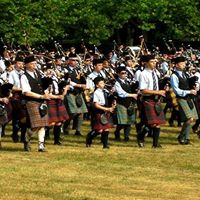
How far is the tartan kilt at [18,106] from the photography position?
13.7m

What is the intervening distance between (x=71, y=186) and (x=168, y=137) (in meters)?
6.54

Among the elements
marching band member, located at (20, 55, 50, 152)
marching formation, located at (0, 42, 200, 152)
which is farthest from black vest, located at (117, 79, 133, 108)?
marching band member, located at (20, 55, 50, 152)

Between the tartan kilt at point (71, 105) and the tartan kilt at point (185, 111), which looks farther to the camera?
the tartan kilt at point (71, 105)

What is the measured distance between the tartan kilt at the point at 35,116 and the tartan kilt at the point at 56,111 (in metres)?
1.30

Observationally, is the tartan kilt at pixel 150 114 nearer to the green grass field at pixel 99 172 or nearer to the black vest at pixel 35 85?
the green grass field at pixel 99 172

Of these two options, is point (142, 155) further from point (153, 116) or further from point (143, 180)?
point (143, 180)

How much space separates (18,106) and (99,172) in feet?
11.5

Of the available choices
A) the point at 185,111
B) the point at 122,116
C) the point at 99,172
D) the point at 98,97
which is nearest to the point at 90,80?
the point at 122,116

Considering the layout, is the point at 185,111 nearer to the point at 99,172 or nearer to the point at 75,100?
the point at 75,100

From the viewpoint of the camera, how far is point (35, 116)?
13328mm

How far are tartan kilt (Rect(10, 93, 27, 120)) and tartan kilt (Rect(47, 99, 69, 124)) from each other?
563mm

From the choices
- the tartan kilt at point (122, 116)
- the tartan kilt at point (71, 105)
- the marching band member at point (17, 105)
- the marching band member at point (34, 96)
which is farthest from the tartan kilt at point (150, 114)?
the tartan kilt at point (71, 105)

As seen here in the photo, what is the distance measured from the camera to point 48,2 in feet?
118

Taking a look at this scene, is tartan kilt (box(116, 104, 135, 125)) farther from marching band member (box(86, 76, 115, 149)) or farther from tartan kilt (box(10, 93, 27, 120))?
tartan kilt (box(10, 93, 27, 120))
